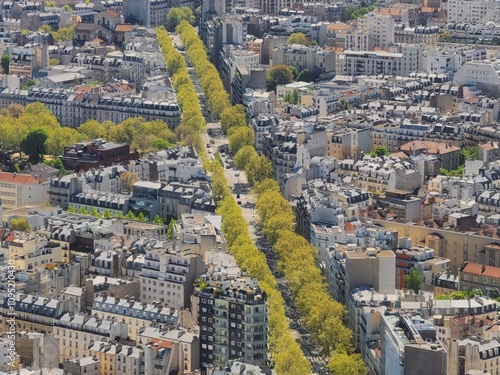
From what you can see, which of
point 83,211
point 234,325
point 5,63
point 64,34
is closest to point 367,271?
point 234,325

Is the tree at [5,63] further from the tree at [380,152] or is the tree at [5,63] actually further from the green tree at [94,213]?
the green tree at [94,213]

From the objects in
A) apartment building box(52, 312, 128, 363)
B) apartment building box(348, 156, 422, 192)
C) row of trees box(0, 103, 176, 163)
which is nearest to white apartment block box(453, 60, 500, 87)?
row of trees box(0, 103, 176, 163)

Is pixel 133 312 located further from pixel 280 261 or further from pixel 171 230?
pixel 171 230

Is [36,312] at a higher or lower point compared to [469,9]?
lower

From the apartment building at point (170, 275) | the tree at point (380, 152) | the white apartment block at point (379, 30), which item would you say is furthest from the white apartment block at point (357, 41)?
the apartment building at point (170, 275)

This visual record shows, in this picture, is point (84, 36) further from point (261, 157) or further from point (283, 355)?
point (283, 355)

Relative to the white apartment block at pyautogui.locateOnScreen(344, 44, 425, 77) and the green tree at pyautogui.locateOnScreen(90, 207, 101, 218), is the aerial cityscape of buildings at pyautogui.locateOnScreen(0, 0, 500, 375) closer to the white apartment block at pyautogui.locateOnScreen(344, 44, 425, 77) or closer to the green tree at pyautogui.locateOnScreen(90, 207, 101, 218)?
the white apartment block at pyautogui.locateOnScreen(344, 44, 425, 77)
